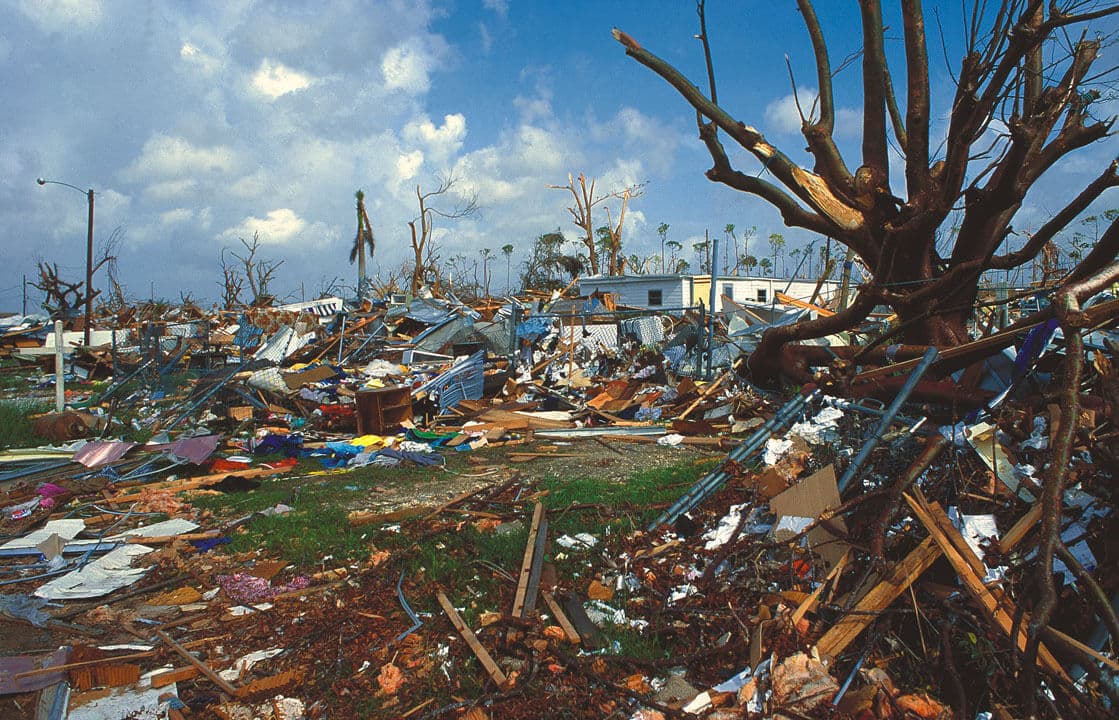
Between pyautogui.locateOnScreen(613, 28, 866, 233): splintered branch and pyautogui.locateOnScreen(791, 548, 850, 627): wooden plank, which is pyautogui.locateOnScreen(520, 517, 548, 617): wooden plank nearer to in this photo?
pyautogui.locateOnScreen(791, 548, 850, 627): wooden plank

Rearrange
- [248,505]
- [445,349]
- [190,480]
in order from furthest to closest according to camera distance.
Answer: [445,349] → [190,480] → [248,505]

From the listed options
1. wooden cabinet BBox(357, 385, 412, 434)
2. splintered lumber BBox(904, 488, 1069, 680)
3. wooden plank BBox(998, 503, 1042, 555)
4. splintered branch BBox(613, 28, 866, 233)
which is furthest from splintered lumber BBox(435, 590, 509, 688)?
wooden cabinet BBox(357, 385, 412, 434)

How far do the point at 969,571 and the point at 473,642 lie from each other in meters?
2.58

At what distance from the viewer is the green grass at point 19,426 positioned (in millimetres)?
10773

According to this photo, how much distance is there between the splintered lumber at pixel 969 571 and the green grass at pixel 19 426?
12626 mm

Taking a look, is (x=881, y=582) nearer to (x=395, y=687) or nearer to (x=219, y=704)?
(x=395, y=687)

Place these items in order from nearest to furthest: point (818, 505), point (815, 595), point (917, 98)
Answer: point (815, 595), point (818, 505), point (917, 98)

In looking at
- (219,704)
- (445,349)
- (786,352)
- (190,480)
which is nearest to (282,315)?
(445,349)

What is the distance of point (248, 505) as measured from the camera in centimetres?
723

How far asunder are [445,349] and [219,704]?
46.3 feet

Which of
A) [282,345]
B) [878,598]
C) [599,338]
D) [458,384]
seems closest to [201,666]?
[878,598]

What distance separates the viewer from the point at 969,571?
3.20 metres

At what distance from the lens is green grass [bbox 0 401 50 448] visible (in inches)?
424

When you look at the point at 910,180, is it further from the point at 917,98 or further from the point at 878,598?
the point at 878,598
